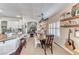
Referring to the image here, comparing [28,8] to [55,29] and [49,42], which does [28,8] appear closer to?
[55,29]

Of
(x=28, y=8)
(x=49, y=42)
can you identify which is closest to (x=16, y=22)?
(x=28, y=8)

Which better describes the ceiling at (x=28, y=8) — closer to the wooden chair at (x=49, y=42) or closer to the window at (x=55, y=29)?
the window at (x=55, y=29)

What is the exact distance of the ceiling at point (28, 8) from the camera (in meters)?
2.51

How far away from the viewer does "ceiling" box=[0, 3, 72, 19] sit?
98.9 inches

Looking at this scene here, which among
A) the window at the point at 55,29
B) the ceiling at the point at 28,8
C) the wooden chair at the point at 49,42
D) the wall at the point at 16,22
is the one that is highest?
the ceiling at the point at 28,8

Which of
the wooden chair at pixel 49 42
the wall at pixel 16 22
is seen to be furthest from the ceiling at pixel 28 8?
the wooden chair at pixel 49 42

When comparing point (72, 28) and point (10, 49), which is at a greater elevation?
point (72, 28)

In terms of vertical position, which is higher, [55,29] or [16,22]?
[16,22]

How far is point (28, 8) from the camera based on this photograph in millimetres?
2529
